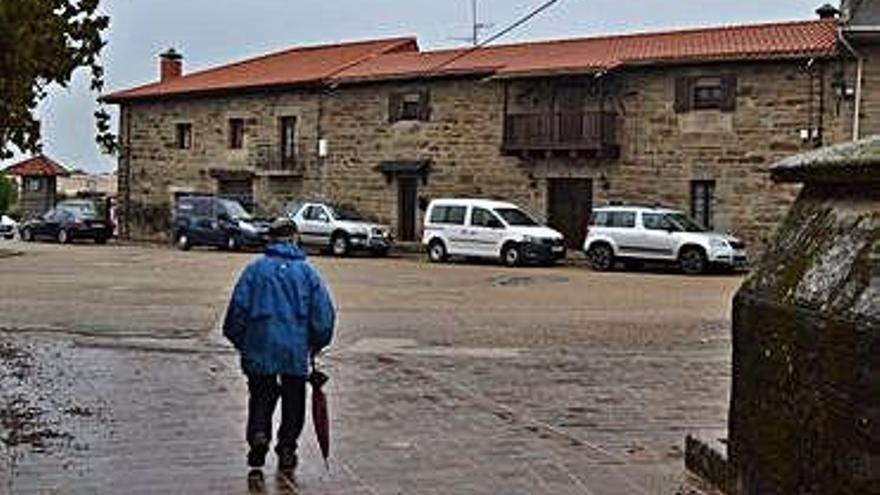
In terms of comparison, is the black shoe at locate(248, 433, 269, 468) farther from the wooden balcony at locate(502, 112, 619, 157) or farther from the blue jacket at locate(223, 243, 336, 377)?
the wooden balcony at locate(502, 112, 619, 157)

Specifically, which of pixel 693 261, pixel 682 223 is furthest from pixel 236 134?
pixel 693 261

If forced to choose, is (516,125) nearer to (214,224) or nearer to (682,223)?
(682,223)

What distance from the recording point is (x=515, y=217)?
3491 cm

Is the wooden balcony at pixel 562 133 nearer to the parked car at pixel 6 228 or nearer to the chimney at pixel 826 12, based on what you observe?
the chimney at pixel 826 12

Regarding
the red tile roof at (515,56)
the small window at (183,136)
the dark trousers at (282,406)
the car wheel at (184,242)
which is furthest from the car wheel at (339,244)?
the dark trousers at (282,406)

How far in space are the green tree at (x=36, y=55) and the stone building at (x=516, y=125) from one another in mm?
19635

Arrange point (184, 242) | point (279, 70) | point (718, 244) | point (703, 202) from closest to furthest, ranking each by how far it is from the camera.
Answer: point (718, 244)
point (703, 202)
point (184, 242)
point (279, 70)

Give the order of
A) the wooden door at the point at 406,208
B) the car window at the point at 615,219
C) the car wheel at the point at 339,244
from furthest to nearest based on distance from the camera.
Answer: the wooden door at the point at 406,208 < the car wheel at the point at 339,244 < the car window at the point at 615,219

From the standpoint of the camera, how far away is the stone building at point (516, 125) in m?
33.6

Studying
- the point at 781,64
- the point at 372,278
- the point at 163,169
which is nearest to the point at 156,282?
the point at 372,278

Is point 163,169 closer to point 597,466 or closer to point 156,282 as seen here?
point 156,282

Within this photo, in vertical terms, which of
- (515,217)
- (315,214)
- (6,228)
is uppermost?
(515,217)

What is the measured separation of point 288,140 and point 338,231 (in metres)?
8.24

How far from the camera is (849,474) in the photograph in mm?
3725
